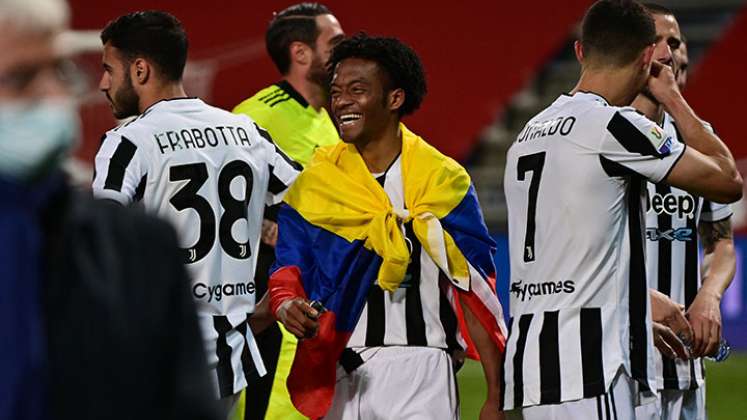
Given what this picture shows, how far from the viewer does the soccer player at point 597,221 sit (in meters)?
4.15

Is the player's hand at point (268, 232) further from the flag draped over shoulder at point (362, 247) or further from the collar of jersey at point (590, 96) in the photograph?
the collar of jersey at point (590, 96)

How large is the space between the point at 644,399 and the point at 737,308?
342 inches

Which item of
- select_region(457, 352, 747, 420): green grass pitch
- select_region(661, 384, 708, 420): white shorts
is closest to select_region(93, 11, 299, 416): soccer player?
select_region(661, 384, 708, 420): white shorts

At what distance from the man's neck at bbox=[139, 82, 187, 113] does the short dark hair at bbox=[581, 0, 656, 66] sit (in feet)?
5.08

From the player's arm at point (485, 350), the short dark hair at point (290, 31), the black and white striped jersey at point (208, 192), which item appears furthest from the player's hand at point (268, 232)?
the short dark hair at point (290, 31)

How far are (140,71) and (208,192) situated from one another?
54 cm

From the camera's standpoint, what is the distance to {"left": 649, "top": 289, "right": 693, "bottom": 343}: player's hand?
14.7 feet

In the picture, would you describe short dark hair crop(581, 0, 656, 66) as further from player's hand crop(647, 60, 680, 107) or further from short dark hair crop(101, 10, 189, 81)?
short dark hair crop(101, 10, 189, 81)

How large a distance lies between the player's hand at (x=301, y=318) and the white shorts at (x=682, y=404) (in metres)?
1.41

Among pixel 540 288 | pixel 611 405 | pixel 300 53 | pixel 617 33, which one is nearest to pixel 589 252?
pixel 540 288

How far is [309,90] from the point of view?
6770 mm

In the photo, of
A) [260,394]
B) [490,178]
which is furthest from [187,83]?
[260,394]

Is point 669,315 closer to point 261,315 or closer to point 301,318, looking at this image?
point 301,318

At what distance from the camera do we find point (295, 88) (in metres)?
6.73
